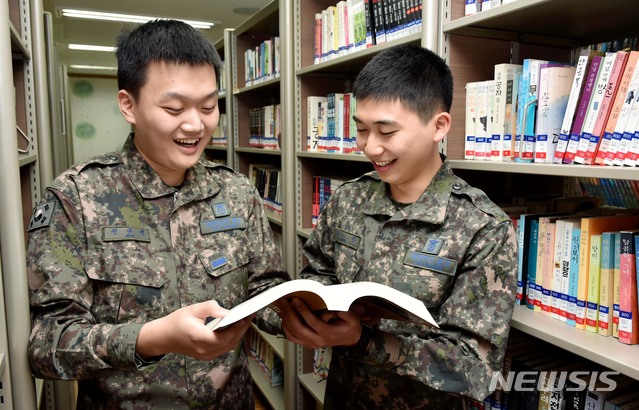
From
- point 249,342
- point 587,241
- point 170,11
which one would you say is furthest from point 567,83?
point 170,11

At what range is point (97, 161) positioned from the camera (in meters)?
1.09

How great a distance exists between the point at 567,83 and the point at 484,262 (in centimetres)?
48

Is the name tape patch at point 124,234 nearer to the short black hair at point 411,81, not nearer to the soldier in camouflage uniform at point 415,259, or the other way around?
the soldier in camouflage uniform at point 415,259

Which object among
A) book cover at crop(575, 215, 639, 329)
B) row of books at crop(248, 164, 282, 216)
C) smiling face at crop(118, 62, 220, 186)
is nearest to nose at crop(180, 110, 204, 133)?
smiling face at crop(118, 62, 220, 186)

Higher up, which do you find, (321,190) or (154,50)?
(154,50)

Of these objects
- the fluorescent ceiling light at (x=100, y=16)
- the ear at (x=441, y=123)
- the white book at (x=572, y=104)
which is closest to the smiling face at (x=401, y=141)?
the ear at (x=441, y=123)

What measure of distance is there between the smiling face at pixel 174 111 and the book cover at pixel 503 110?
726mm

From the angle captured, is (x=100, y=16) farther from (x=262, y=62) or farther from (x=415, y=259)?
(x=415, y=259)

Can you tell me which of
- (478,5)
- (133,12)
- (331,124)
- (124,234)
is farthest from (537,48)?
(133,12)

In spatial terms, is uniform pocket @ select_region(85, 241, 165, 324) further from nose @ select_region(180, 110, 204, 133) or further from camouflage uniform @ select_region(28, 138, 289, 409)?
nose @ select_region(180, 110, 204, 133)

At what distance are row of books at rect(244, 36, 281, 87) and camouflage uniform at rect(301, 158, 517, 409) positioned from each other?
1.46 m

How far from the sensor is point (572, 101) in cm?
105

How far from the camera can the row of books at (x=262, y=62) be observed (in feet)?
8.46

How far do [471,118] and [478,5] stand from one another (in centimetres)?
30
